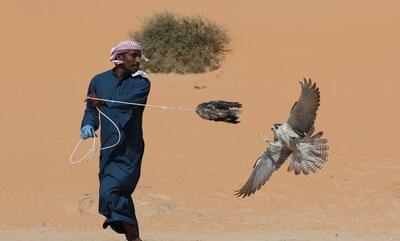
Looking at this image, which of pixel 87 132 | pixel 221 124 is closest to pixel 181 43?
pixel 221 124

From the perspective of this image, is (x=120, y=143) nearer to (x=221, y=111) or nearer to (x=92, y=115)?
(x=92, y=115)

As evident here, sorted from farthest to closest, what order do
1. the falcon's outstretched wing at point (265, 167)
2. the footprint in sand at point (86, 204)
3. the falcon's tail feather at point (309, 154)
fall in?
the footprint in sand at point (86, 204) < the falcon's outstretched wing at point (265, 167) < the falcon's tail feather at point (309, 154)

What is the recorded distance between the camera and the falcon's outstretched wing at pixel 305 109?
756 centimetres

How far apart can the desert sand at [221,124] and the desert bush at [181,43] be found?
0.40 metres

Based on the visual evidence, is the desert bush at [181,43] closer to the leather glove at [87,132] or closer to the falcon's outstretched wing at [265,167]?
the falcon's outstretched wing at [265,167]

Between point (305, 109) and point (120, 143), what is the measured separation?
1.66 m

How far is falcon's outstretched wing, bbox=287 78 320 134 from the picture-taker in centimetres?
756

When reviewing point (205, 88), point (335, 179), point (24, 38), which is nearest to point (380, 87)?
point (205, 88)

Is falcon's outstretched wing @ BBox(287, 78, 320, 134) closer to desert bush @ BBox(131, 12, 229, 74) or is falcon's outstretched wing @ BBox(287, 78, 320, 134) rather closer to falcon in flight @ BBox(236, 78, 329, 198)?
falcon in flight @ BBox(236, 78, 329, 198)

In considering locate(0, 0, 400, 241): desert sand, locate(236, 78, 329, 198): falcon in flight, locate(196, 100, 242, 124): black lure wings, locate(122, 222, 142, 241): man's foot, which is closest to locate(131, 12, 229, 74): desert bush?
locate(0, 0, 400, 241): desert sand

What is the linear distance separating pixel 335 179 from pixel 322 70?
6.15 meters

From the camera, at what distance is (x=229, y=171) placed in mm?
13867

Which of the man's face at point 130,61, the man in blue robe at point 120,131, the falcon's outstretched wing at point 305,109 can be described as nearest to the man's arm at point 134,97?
the man in blue robe at point 120,131

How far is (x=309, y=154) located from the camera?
24.6 ft
